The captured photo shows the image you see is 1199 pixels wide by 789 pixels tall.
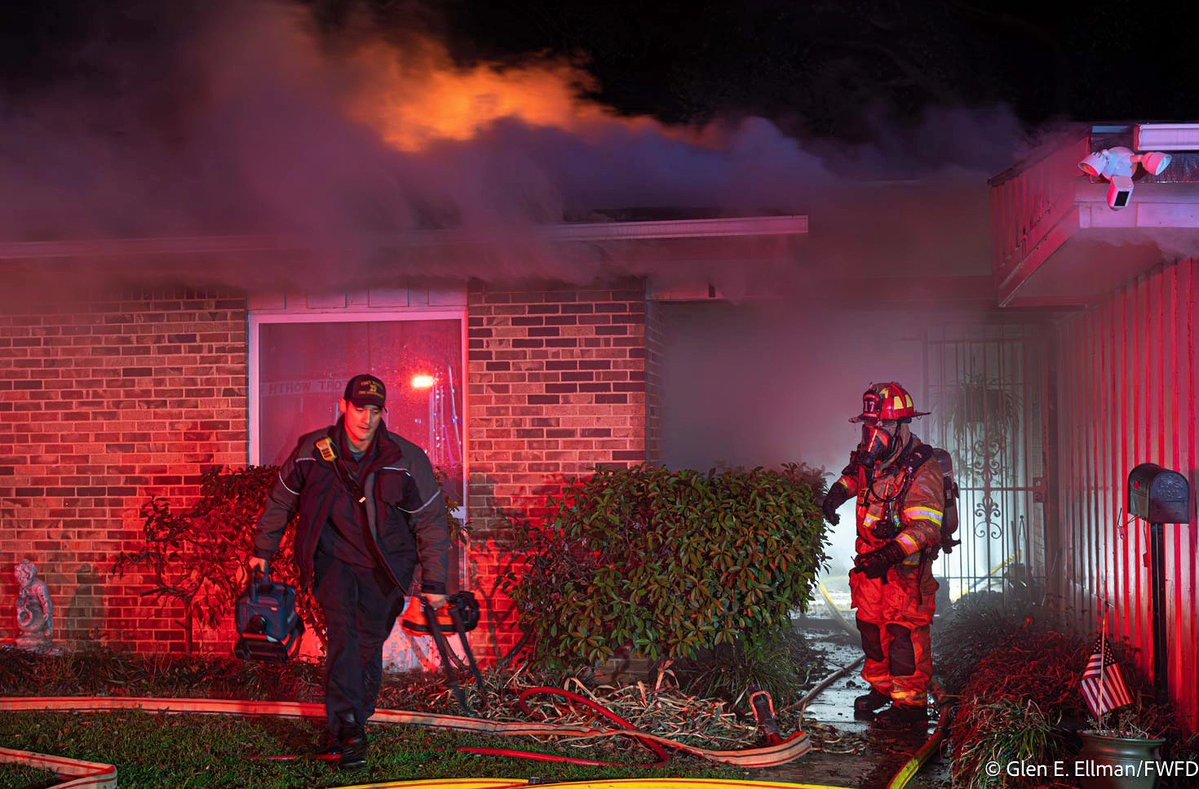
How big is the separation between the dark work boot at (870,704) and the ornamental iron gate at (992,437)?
3521 mm

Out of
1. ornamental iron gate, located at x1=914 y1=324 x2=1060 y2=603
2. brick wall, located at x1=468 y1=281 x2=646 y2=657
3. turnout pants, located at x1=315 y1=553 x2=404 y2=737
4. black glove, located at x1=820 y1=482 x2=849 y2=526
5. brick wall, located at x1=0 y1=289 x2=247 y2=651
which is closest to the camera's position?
turnout pants, located at x1=315 y1=553 x2=404 y2=737

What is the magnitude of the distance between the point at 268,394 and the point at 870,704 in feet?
15.1

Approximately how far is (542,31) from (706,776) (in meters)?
8.71

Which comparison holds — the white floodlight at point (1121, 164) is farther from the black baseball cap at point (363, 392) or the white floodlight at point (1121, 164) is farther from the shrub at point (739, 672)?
the black baseball cap at point (363, 392)

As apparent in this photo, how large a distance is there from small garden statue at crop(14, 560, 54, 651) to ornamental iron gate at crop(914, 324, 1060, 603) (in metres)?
7.37

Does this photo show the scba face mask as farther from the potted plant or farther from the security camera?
the security camera

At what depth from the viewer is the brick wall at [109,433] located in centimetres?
808

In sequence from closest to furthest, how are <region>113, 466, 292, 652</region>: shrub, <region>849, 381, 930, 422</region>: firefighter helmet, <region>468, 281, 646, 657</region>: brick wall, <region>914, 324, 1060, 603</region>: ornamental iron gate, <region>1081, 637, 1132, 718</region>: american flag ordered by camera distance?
<region>1081, 637, 1132, 718</region>: american flag → <region>849, 381, 930, 422</region>: firefighter helmet → <region>113, 466, 292, 652</region>: shrub → <region>468, 281, 646, 657</region>: brick wall → <region>914, 324, 1060, 603</region>: ornamental iron gate

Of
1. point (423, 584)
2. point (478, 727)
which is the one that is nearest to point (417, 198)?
point (423, 584)

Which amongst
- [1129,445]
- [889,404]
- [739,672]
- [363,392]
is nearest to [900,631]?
[739,672]

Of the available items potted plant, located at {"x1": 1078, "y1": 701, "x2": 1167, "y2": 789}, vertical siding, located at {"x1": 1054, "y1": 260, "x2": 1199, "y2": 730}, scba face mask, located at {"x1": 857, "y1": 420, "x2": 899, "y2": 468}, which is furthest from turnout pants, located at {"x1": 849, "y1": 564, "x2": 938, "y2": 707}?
potted plant, located at {"x1": 1078, "y1": 701, "x2": 1167, "y2": 789}

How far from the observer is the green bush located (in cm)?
650

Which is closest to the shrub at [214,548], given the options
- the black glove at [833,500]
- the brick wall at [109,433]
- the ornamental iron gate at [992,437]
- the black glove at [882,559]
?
the brick wall at [109,433]

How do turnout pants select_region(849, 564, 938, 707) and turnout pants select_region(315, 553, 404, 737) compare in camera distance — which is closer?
turnout pants select_region(315, 553, 404, 737)
